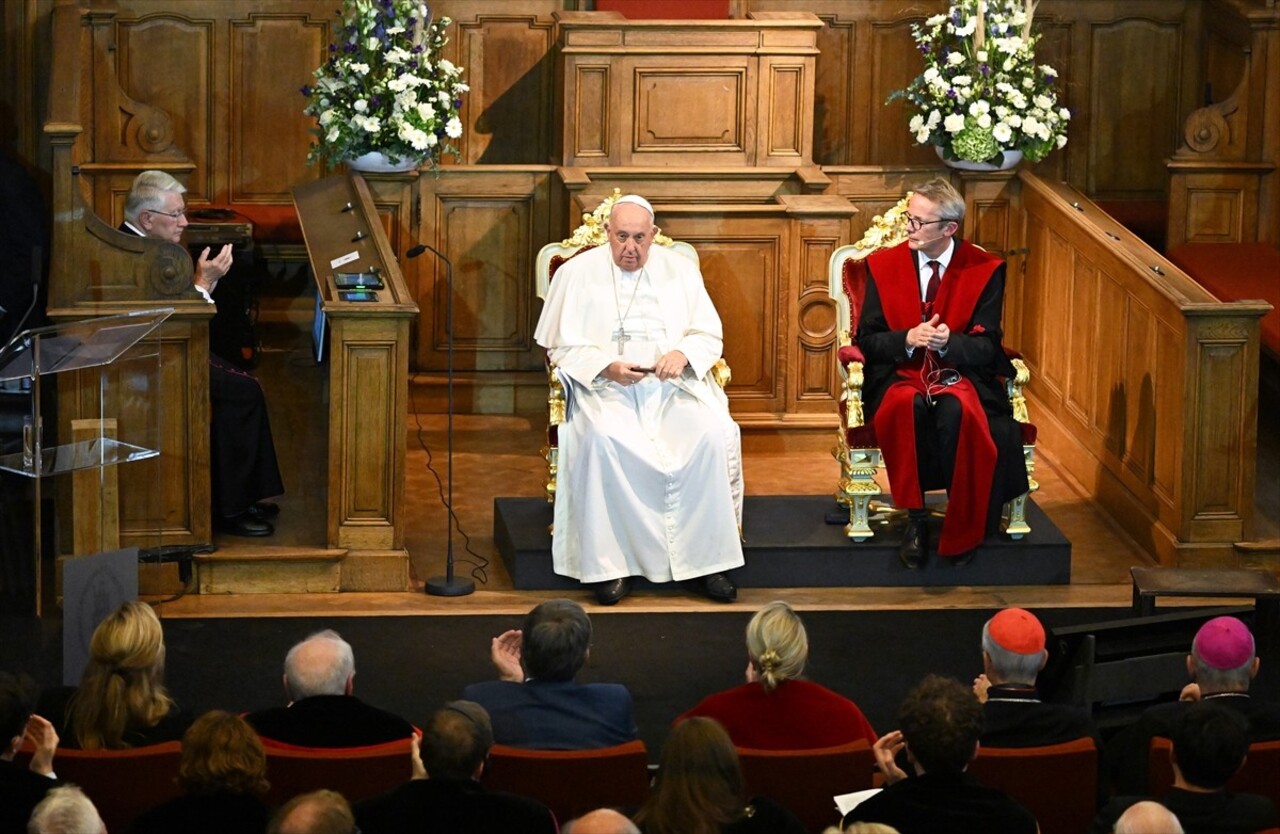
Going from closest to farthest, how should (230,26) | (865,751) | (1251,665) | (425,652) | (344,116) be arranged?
(865,751) → (1251,665) → (425,652) → (344,116) → (230,26)

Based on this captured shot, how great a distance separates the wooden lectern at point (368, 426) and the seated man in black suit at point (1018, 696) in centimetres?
274

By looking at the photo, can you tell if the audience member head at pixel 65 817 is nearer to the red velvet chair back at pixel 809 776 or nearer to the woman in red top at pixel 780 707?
the red velvet chair back at pixel 809 776

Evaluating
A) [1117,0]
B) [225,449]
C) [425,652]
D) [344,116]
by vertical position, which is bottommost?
[425,652]

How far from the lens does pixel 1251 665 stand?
17.3 ft

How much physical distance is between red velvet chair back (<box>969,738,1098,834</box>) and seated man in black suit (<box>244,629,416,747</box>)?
131cm

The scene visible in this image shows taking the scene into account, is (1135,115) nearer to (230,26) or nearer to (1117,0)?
(1117,0)

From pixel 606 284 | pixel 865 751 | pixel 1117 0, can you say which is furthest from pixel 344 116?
pixel 865 751

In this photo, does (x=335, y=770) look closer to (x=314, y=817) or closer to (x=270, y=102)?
(x=314, y=817)

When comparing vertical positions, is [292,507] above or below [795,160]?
below

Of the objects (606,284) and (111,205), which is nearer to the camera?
(606,284)

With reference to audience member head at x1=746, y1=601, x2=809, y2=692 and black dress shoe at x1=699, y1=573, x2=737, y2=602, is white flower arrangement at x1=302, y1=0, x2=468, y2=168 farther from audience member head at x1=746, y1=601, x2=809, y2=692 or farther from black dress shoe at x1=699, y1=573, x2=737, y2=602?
audience member head at x1=746, y1=601, x2=809, y2=692

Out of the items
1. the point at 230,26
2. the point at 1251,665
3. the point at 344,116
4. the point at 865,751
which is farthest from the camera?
the point at 230,26

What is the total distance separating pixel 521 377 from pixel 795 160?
158 cm

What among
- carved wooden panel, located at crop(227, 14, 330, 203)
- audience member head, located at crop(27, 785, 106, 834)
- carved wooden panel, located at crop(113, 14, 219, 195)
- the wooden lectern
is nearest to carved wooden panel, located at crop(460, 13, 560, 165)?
carved wooden panel, located at crop(227, 14, 330, 203)
